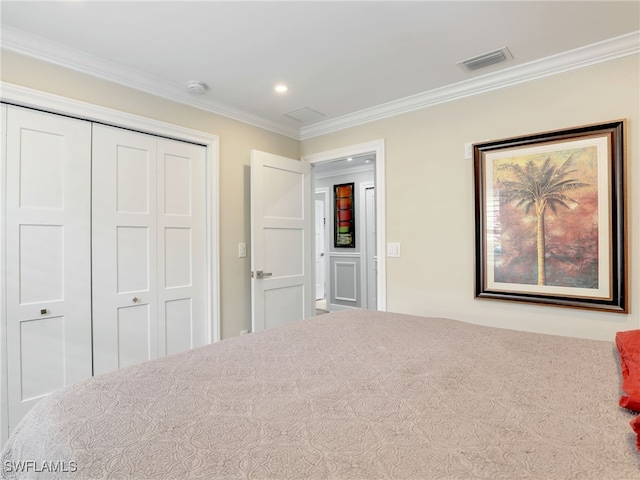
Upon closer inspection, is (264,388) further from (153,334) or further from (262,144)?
(262,144)

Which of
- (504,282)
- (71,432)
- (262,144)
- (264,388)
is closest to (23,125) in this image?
(262,144)

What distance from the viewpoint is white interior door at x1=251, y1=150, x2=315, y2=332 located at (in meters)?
3.21

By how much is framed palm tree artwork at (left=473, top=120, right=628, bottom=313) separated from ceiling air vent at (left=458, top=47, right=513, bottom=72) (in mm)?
535

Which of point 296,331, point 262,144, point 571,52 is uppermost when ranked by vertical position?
point 571,52

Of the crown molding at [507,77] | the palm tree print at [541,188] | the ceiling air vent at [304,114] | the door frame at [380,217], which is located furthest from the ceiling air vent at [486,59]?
the ceiling air vent at [304,114]

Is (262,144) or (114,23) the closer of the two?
(114,23)

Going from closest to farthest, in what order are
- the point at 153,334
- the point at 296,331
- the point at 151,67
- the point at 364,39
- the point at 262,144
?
the point at 296,331
the point at 364,39
the point at 151,67
the point at 153,334
the point at 262,144

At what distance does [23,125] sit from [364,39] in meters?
2.10

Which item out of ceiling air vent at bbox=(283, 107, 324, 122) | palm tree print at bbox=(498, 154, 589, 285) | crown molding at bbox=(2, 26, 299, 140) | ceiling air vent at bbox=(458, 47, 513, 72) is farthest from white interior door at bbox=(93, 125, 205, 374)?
palm tree print at bbox=(498, 154, 589, 285)

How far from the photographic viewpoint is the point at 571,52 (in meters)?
2.25

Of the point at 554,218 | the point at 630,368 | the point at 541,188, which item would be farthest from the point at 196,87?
the point at 630,368

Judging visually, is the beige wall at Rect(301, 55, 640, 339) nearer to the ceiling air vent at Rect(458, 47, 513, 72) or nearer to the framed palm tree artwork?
the framed palm tree artwork

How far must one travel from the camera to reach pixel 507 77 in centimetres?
252

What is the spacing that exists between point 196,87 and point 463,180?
85.2 inches
